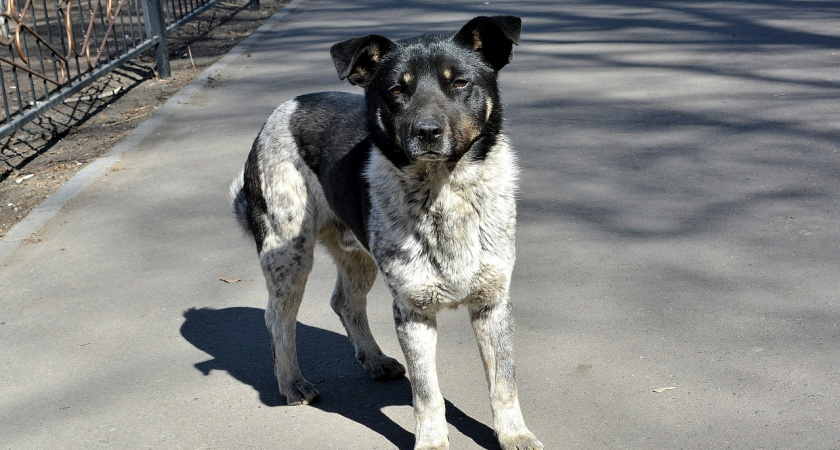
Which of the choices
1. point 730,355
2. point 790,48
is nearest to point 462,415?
point 730,355

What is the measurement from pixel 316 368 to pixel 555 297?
1381 millimetres

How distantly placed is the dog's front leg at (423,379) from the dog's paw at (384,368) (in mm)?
773

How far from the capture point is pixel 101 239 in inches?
257

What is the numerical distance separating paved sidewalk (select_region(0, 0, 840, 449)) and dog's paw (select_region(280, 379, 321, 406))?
0.20 feet

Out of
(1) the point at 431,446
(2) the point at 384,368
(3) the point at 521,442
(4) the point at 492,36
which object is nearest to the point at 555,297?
(2) the point at 384,368

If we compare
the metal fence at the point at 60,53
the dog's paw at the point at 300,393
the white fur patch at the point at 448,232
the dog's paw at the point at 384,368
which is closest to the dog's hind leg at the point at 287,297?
the dog's paw at the point at 300,393

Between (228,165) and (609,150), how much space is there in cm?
310

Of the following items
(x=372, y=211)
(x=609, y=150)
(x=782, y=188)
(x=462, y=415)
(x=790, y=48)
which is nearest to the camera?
(x=372, y=211)

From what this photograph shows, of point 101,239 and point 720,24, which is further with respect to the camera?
point 720,24

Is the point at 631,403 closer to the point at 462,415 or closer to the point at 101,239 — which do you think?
the point at 462,415

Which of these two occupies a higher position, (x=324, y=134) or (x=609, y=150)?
(x=324, y=134)

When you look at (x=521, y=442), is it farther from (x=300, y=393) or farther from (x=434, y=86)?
(x=434, y=86)

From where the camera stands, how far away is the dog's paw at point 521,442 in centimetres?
377

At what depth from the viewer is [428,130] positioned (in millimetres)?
3422
